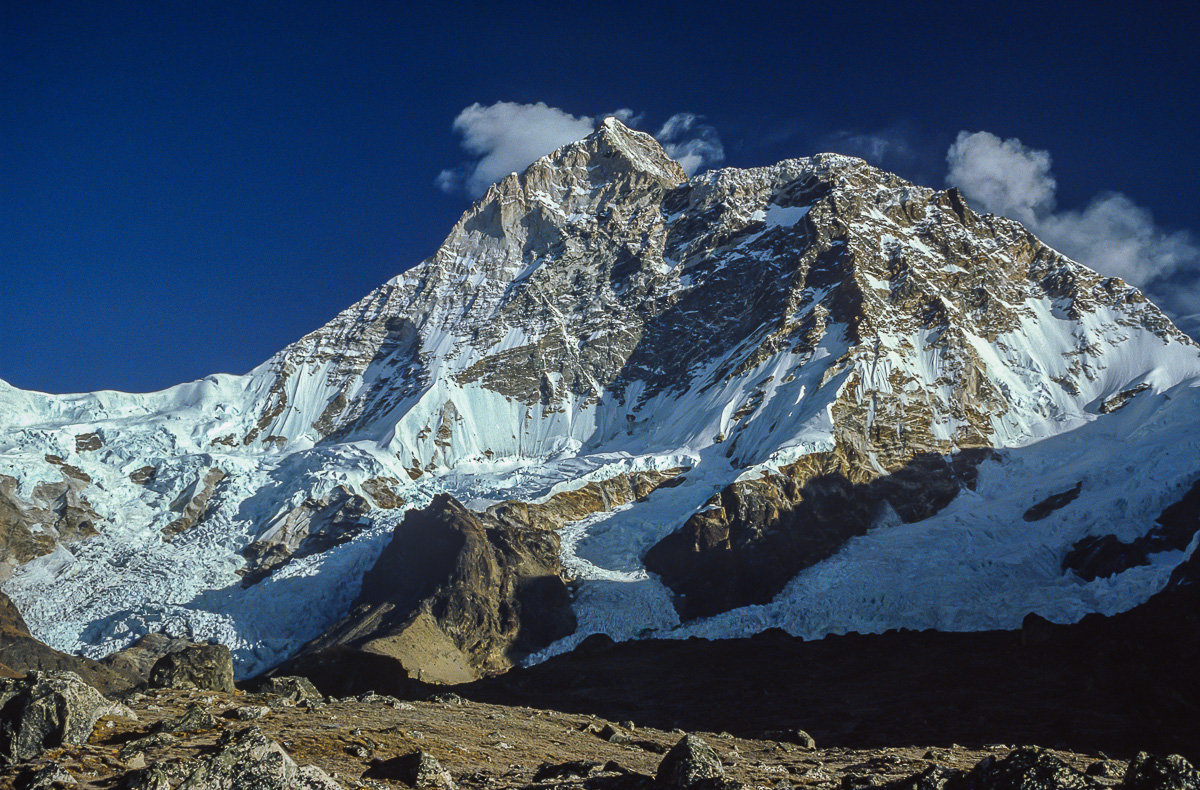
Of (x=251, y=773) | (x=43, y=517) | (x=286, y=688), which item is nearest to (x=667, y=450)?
(x=43, y=517)

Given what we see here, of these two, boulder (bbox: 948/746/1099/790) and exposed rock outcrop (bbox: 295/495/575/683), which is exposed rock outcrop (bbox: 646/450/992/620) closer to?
exposed rock outcrop (bbox: 295/495/575/683)

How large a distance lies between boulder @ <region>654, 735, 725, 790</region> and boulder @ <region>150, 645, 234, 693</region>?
16055 millimetres

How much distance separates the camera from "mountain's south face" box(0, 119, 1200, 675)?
79.6 meters

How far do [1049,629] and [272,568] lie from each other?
8120 cm

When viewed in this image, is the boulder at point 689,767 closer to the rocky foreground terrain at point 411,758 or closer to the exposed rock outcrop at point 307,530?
the rocky foreground terrain at point 411,758

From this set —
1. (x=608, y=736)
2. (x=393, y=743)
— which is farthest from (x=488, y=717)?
(x=393, y=743)

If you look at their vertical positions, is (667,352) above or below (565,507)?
above

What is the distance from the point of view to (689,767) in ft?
42.5

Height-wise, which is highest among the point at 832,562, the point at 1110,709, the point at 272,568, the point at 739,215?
the point at 739,215

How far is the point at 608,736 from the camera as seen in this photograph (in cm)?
2392

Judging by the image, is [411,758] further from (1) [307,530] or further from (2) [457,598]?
(1) [307,530]

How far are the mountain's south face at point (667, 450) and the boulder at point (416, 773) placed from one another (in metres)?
62.0

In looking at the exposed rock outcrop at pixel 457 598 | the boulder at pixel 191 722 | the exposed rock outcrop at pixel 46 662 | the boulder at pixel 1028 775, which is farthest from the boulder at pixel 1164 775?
the exposed rock outcrop at pixel 46 662

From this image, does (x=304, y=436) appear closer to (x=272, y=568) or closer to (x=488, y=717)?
(x=272, y=568)
